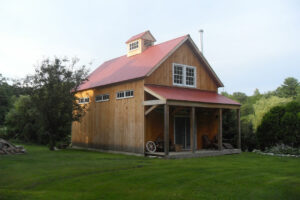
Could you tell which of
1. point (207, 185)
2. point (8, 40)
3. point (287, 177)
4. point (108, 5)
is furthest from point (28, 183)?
point (108, 5)

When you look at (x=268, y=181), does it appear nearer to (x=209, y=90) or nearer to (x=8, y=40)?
(x=209, y=90)

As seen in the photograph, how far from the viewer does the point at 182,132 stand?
762 inches

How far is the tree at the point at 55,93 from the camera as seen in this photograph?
771 inches

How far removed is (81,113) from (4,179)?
13.4m

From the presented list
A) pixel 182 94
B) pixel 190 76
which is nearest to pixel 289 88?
pixel 190 76

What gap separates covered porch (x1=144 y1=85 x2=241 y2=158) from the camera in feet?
51.2

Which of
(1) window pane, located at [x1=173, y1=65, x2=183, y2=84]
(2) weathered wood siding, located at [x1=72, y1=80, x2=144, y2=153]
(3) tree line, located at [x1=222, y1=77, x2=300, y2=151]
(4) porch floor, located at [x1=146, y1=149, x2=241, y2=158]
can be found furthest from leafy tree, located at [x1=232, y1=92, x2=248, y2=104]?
(1) window pane, located at [x1=173, y1=65, x2=183, y2=84]

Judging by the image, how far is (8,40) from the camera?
1695 centimetres

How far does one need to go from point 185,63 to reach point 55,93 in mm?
8850

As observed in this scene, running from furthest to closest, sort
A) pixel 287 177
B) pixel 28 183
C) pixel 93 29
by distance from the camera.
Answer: pixel 93 29 → pixel 287 177 → pixel 28 183

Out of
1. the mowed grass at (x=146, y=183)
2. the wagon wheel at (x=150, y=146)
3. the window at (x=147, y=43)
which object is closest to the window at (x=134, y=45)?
the window at (x=147, y=43)

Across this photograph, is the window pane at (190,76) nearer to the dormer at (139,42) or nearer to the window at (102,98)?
the dormer at (139,42)

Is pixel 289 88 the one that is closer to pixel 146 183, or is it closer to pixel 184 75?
pixel 184 75

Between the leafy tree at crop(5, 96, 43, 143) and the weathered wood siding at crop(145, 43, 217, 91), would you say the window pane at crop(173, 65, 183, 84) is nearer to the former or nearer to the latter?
the weathered wood siding at crop(145, 43, 217, 91)
